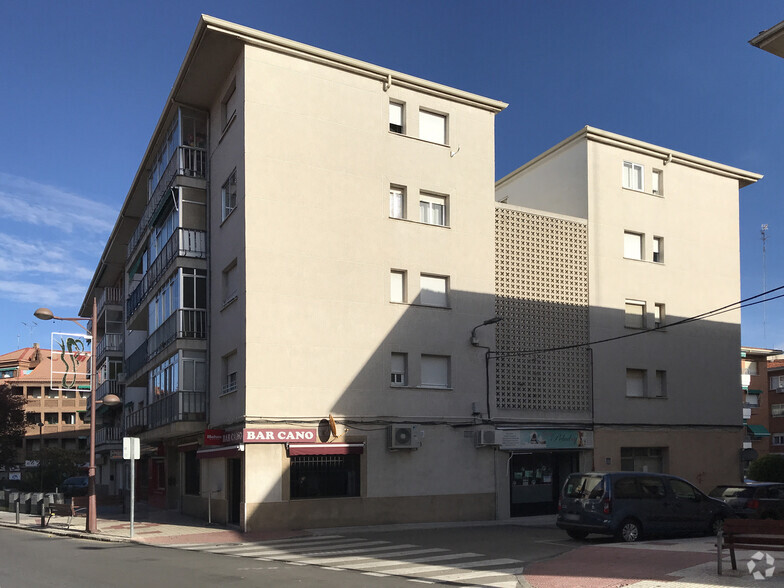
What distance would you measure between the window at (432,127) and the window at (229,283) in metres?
7.21

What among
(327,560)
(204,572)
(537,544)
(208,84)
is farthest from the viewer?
(208,84)

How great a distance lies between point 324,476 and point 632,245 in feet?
46.7

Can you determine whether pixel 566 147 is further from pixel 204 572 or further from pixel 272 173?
pixel 204 572

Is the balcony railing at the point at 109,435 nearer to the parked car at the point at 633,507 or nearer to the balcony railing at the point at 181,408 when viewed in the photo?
the balcony railing at the point at 181,408

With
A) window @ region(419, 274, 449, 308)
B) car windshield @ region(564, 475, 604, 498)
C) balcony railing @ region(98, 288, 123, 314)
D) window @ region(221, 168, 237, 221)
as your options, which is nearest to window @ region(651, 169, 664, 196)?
window @ region(419, 274, 449, 308)

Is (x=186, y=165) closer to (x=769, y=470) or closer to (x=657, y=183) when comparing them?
(x=657, y=183)

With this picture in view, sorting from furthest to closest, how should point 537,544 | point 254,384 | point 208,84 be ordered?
point 208,84
point 254,384
point 537,544

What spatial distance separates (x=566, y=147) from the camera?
28.9 metres

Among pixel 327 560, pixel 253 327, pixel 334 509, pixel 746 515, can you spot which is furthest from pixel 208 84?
pixel 746 515

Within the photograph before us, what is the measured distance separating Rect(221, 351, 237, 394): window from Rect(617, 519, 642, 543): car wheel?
36.5 ft

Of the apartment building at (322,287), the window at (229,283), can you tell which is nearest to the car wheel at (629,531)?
the apartment building at (322,287)

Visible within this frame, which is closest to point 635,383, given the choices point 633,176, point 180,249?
point 633,176

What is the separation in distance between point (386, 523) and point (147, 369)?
11.9 meters

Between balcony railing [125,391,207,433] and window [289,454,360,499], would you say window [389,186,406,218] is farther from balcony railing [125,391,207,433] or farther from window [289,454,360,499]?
balcony railing [125,391,207,433]
